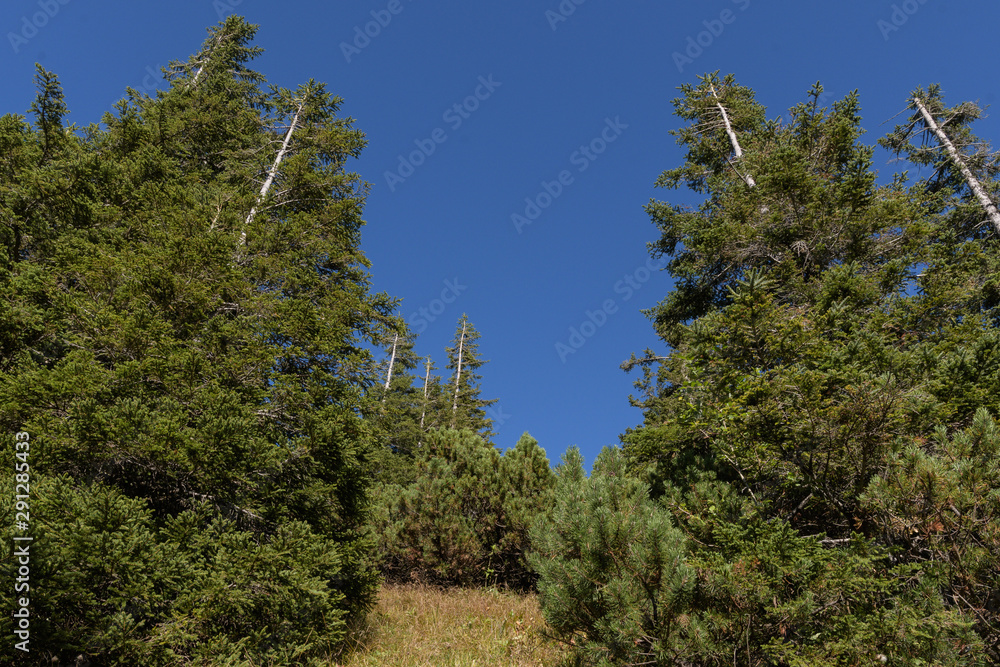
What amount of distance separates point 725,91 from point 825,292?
11365mm

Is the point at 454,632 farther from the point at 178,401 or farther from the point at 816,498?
the point at 816,498

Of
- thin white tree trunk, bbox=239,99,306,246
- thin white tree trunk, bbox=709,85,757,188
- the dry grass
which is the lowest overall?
the dry grass

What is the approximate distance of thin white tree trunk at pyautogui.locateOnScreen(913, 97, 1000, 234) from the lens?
551 inches

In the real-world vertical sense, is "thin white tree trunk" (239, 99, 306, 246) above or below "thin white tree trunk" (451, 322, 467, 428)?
below

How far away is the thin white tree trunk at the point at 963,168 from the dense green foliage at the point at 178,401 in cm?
1914

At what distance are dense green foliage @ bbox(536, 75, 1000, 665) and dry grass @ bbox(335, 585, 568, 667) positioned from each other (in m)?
1.71

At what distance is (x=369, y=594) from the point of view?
Result: 6.85 m

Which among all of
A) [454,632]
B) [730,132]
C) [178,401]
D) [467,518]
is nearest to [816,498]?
[454,632]

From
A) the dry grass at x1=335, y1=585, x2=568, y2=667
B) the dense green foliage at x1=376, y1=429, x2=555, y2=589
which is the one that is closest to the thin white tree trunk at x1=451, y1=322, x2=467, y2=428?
the dense green foliage at x1=376, y1=429, x2=555, y2=589

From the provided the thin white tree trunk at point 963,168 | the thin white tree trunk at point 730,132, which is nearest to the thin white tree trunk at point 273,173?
the thin white tree trunk at point 730,132

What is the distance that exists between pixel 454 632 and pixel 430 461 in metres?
4.07

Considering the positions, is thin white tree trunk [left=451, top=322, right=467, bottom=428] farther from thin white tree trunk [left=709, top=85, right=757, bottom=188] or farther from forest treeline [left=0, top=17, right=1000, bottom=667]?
thin white tree trunk [left=709, top=85, right=757, bottom=188]

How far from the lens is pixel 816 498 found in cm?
479

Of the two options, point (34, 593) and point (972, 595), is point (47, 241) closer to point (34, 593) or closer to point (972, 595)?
point (34, 593)
